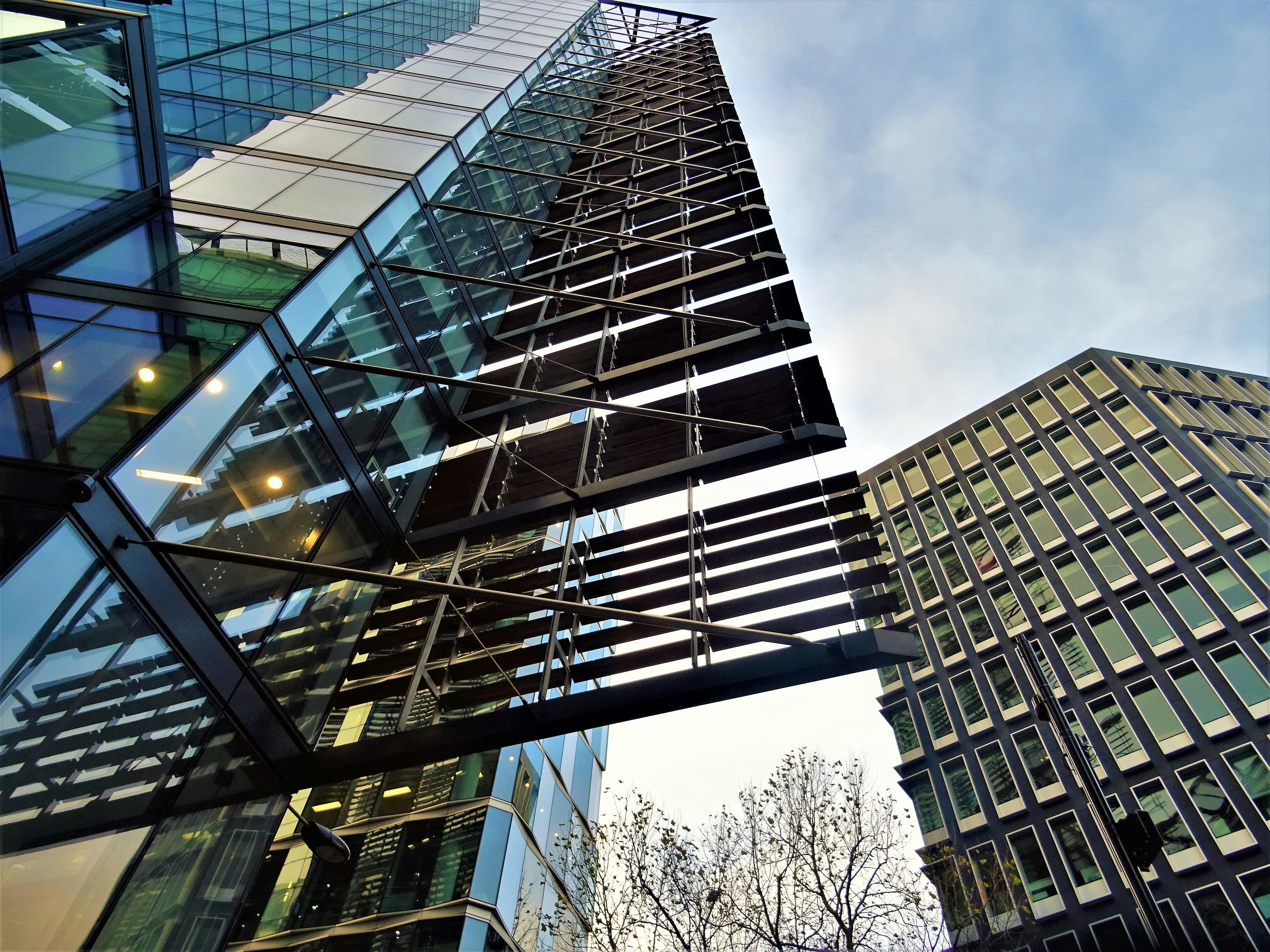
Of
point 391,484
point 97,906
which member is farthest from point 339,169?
point 97,906

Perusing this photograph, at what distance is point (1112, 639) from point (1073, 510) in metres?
8.98

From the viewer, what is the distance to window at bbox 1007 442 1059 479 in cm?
4716

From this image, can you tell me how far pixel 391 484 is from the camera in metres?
11.8

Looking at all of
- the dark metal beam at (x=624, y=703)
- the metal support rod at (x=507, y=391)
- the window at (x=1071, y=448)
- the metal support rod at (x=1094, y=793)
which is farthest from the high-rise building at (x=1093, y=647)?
the dark metal beam at (x=624, y=703)

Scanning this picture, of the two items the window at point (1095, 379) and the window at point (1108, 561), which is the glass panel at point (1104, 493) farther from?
the window at point (1095, 379)

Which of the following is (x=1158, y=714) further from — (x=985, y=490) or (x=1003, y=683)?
(x=985, y=490)

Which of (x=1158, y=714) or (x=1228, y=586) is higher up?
(x=1228, y=586)

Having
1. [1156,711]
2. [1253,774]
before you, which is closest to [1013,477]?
[1156,711]

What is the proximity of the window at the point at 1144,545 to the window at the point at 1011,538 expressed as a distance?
16.4 ft

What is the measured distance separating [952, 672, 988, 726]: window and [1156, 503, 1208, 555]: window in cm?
1213

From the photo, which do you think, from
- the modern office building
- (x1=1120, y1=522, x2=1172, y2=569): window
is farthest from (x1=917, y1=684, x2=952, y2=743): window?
the modern office building

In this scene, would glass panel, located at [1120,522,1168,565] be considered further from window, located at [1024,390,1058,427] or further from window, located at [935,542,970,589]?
window, located at [1024,390,1058,427]

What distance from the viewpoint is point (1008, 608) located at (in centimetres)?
4312

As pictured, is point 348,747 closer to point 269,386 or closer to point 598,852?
point 269,386
